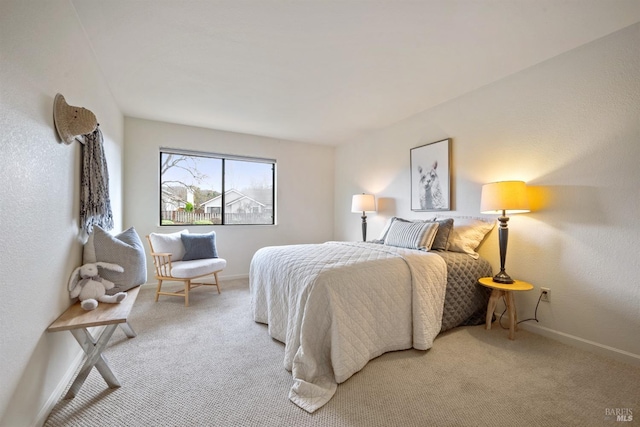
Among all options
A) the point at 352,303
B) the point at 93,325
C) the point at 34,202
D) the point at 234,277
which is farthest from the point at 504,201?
the point at 234,277

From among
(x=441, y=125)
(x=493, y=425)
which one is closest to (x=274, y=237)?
(x=441, y=125)

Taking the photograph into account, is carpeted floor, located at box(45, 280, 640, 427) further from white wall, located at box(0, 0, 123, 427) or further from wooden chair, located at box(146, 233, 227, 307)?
wooden chair, located at box(146, 233, 227, 307)

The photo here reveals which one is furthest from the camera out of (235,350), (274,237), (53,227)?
(274,237)

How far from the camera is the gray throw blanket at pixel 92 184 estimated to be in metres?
1.98

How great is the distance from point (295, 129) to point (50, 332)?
3619 mm

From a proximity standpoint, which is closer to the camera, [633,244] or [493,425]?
[493,425]

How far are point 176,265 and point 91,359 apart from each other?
171 cm

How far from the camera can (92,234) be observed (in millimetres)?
1982

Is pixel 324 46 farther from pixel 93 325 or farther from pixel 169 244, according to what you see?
pixel 169 244

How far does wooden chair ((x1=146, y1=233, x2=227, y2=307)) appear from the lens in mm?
3182

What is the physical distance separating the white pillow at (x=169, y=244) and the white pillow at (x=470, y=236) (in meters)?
3.23

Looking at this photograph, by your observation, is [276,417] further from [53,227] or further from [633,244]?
[633,244]

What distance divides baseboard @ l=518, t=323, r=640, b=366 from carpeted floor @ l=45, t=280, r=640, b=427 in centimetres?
8

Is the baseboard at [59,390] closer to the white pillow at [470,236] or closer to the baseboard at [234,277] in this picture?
the baseboard at [234,277]
